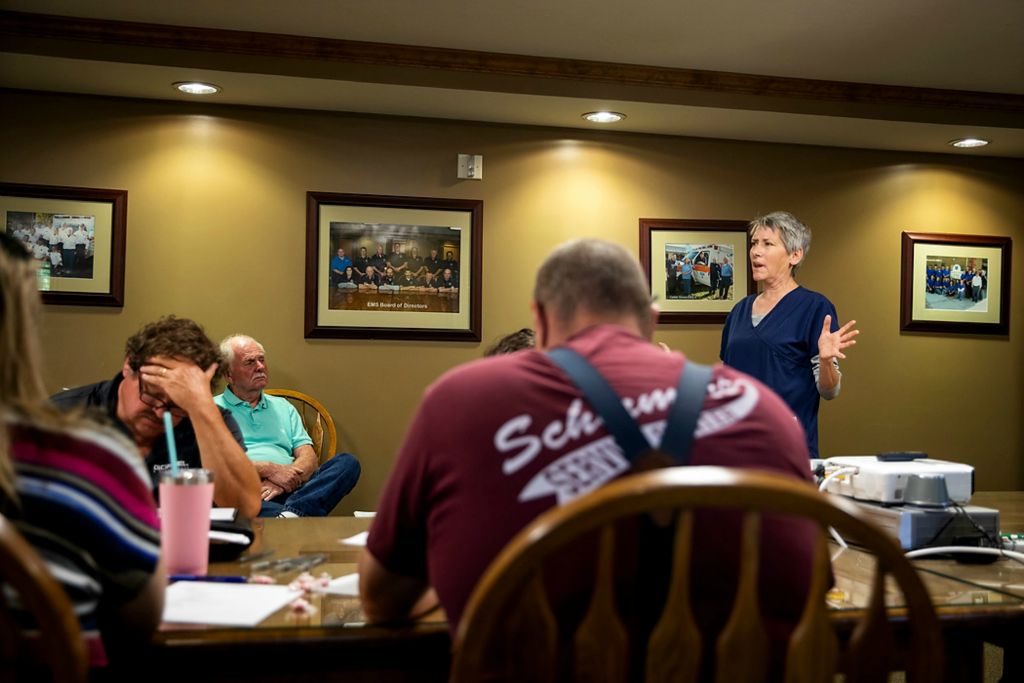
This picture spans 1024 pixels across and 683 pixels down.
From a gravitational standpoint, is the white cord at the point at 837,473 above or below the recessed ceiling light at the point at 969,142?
below

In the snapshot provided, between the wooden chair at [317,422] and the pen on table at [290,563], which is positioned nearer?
the pen on table at [290,563]

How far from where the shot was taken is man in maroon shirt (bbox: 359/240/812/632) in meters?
1.10

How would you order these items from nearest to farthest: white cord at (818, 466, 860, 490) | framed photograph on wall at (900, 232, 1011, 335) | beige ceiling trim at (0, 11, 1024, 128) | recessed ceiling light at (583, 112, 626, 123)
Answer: white cord at (818, 466, 860, 490)
beige ceiling trim at (0, 11, 1024, 128)
recessed ceiling light at (583, 112, 626, 123)
framed photograph on wall at (900, 232, 1011, 335)

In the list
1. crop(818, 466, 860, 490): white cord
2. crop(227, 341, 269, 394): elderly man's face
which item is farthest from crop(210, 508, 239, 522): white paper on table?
crop(227, 341, 269, 394): elderly man's face

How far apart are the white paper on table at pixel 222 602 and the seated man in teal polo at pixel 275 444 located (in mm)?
2257

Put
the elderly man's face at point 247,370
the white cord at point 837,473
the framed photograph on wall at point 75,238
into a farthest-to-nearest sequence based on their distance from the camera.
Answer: the framed photograph on wall at point 75,238 < the elderly man's face at point 247,370 < the white cord at point 837,473

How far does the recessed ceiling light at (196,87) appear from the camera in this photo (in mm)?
4230

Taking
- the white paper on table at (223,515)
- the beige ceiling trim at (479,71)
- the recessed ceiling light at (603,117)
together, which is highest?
the beige ceiling trim at (479,71)

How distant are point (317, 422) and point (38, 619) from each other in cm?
372

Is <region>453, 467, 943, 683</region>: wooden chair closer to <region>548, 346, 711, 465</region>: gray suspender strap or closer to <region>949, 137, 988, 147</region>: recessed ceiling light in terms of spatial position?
<region>548, 346, 711, 465</region>: gray suspender strap

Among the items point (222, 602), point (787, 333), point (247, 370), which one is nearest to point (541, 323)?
point (222, 602)

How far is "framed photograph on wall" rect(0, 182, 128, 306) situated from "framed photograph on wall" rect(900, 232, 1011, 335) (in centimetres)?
413

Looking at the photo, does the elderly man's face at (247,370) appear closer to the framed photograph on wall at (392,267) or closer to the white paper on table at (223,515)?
the framed photograph on wall at (392,267)

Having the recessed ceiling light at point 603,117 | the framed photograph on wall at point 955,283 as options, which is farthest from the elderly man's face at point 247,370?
the framed photograph on wall at point 955,283
